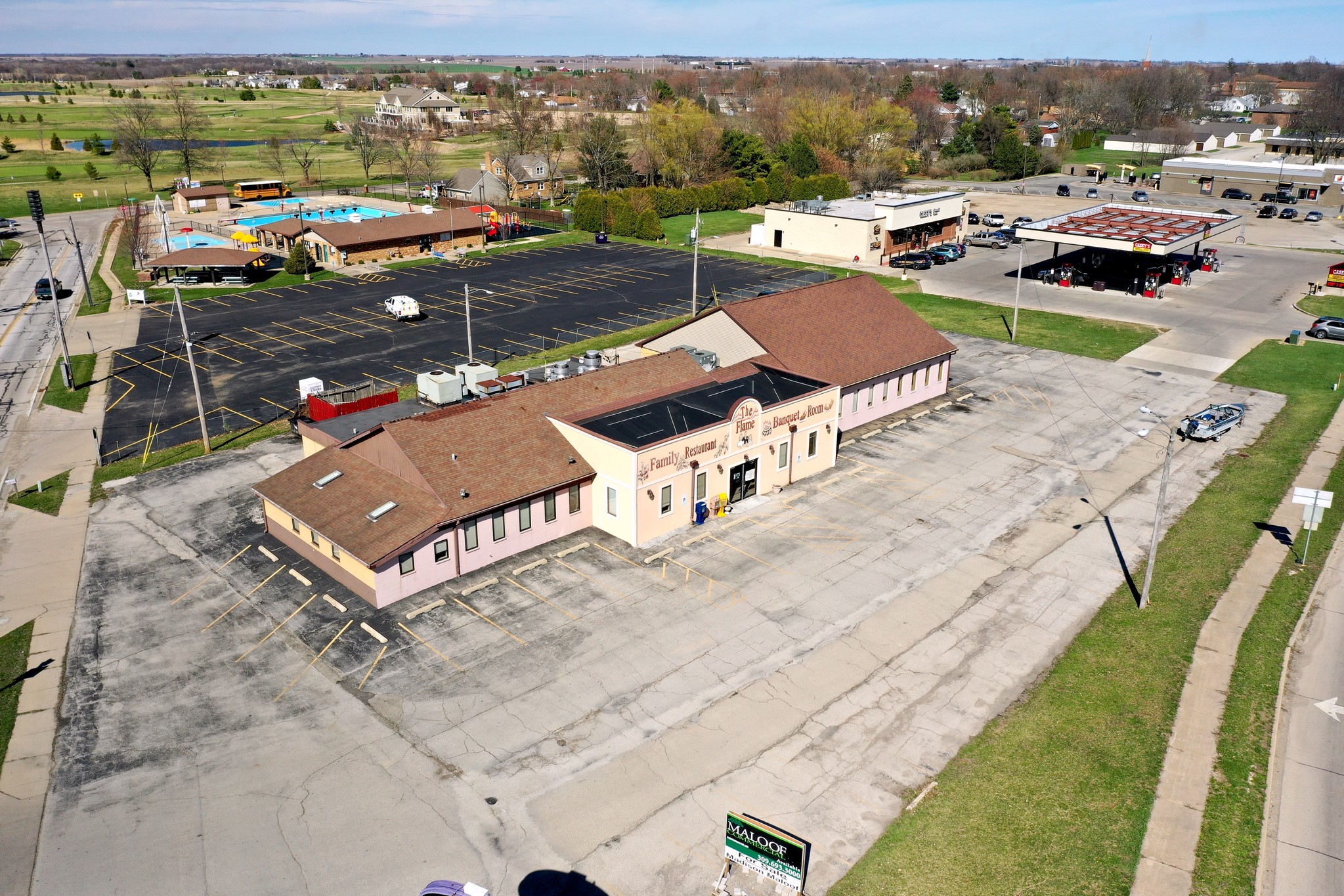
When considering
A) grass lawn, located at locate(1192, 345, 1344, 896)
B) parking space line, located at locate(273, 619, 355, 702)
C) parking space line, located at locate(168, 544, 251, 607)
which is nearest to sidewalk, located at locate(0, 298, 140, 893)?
parking space line, located at locate(168, 544, 251, 607)

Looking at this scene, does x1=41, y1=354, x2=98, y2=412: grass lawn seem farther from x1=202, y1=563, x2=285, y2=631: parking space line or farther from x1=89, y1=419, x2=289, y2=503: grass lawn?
x1=202, y1=563, x2=285, y2=631: parking space line

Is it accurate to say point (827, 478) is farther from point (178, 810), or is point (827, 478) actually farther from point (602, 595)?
point (178, 810)

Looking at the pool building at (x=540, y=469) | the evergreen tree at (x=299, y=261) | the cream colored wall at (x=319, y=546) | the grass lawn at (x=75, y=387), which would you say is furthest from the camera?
the evergreen tree at (x=299, y=261)

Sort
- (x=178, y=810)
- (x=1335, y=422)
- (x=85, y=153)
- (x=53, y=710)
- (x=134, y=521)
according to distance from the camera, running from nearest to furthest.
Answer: (x=178, y=810)
(x=53, y=710)
(x=134, y=521)
(x=1335, y=422)
(x=85, y=153)

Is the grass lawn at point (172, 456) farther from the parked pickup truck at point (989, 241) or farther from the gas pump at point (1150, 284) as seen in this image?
the parked pickup truck at point (989, 241)

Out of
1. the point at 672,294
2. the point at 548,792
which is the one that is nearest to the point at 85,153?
the point at 672,294

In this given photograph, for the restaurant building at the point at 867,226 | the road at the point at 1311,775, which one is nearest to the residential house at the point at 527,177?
the restaurant building at the point at 867,226
